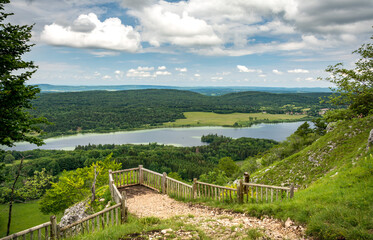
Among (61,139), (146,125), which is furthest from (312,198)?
(146,125)

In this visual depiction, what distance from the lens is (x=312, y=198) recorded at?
751 centimetres

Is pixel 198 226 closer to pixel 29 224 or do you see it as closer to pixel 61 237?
pixel 61 237

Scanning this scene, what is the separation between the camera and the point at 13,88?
862 cm

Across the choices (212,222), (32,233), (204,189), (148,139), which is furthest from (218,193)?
(148,139)

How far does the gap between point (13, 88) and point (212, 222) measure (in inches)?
335

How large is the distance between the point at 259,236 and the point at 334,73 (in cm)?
851

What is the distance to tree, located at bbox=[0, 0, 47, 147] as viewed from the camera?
8734 millimetres

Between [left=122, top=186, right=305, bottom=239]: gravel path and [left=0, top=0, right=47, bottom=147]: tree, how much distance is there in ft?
17.8

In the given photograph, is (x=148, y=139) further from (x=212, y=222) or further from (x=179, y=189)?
(x=212, y=222)

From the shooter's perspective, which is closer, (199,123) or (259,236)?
(259,236)

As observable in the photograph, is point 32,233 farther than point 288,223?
No

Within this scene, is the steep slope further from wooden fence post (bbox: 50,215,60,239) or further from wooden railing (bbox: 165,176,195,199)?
wooden fence post (bbox: 50,215,60,239)

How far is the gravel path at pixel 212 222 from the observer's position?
20.2 ft

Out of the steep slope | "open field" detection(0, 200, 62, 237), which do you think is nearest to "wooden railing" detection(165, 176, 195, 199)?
the steep slope
